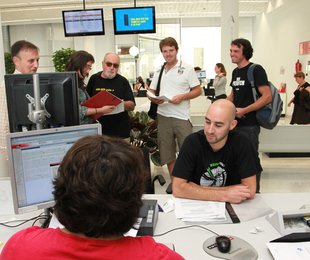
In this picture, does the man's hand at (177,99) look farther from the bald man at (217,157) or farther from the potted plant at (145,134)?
the bald man at (217,157)

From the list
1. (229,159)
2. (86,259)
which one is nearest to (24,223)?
(86,259)

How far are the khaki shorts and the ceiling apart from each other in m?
6.64

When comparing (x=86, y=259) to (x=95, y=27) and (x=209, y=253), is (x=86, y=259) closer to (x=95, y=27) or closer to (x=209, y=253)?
(x=209, y=253)

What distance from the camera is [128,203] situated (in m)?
0.74

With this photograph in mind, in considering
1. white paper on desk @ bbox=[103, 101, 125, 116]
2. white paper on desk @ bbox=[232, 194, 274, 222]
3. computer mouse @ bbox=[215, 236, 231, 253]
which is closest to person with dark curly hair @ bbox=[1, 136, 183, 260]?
computer mouse @ bbox=[215, 236, 231, 253]

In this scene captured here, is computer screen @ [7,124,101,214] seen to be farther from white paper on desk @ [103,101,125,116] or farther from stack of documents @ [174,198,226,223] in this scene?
white paper on desk @ [103,101,125,116]

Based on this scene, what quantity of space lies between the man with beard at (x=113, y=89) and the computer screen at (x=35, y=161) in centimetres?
179

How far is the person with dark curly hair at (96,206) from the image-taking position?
72 cm

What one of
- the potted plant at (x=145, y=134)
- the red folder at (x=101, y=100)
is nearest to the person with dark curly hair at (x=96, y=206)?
the red folder at (x=101, y=100)

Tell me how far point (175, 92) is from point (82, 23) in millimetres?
3077

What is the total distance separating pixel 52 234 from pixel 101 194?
178 mm

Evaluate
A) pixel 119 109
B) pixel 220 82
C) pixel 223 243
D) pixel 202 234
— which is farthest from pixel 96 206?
pixel 220 82

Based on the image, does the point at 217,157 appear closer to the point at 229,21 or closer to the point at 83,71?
the point at 83,71

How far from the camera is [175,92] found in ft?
11.2
